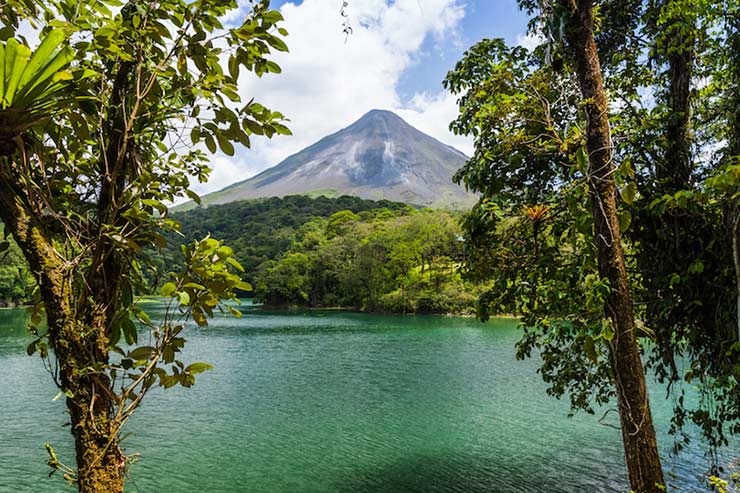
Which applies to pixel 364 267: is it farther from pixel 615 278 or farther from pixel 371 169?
pixel 371 169

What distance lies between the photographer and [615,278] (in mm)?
2912

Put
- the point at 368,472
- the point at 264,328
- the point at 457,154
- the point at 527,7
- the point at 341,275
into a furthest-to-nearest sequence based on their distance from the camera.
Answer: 1. the point at 457,154
2. the point at 341,275
3. the point at 264,328
4. the point at 368,472
5. the point at 527,7

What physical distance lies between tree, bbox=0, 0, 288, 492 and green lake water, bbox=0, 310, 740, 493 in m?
6.77

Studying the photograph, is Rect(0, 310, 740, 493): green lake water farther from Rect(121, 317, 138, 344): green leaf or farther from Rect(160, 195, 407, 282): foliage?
Rect(160, 195, 407, 282): foliage

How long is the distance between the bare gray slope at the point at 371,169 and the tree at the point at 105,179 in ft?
450

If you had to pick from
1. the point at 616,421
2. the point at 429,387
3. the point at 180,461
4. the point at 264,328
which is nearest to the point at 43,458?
the point at 180,461

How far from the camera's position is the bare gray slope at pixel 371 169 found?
490ft

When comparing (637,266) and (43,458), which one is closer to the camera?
(637,266)

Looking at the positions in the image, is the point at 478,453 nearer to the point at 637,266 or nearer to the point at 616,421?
the point at 616,421

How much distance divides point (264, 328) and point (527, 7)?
29.0 meters

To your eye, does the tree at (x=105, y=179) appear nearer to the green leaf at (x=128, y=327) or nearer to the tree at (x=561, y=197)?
the green leaf at (x=128, y=327)

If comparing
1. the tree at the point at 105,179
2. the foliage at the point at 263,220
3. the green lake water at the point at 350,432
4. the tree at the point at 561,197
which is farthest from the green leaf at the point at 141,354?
the foliage at the point at 263,220

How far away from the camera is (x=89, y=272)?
1288mm

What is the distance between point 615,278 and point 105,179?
2.71m
